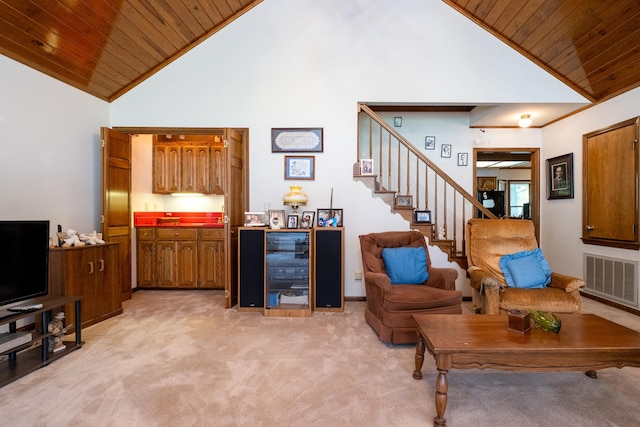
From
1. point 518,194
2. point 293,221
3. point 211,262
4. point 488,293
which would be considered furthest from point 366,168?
point 518,194

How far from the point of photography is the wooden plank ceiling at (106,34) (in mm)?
2857

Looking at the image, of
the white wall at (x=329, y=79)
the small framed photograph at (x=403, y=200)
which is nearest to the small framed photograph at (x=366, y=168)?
the white wall at (x=329, y=79)

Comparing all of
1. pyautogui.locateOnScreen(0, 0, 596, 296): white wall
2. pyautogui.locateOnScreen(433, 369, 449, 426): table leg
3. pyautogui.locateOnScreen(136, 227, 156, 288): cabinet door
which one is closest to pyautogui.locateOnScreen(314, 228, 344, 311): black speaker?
pyautogui.locateOnScreen(0, 0, 596, 296): white wall

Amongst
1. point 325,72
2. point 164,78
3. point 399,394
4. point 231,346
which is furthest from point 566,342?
point 164,78

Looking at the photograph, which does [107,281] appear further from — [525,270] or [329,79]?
[525,270]

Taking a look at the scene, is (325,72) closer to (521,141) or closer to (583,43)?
(583,43)

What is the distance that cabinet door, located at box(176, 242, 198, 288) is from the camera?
15.9ft

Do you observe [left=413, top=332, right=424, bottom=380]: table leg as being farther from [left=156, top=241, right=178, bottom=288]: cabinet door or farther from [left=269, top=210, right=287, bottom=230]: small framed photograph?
[left=156, top=241, right=178, bottom=288]: cabinet door

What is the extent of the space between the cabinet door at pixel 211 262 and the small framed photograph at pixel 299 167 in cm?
160

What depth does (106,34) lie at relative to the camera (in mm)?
3311

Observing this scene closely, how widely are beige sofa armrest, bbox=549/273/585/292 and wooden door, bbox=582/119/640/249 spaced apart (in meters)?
1.46

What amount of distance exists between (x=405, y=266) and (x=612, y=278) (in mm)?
2811

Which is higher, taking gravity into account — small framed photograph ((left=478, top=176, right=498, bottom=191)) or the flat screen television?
small framed photograph ((left=478, top=176, right=498, bottom=191))

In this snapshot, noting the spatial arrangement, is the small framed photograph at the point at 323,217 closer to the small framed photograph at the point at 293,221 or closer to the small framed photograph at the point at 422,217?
the small framed photograph at the point at 293,221
